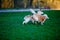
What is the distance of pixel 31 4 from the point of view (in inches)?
53.1

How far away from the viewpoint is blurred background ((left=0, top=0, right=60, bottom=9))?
131cm

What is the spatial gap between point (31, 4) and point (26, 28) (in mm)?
226

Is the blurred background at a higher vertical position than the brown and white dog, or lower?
higher

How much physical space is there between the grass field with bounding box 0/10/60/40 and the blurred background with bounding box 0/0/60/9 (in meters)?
0.06

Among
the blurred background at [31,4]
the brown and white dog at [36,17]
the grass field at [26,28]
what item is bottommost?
the grass field at [26,28]

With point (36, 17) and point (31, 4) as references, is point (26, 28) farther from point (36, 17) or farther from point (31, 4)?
point (31, 4)

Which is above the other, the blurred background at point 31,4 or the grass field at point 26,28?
the blurred background at point 31,4

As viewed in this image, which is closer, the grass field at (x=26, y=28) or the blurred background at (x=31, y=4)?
the grass field at (x=26, y=28)

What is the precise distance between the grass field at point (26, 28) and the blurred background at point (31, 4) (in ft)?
0.20

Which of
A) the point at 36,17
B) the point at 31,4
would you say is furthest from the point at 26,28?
the point at 31,4

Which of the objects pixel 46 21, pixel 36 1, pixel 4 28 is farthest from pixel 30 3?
pixel 4 28

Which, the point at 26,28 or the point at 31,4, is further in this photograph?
the point at 31,4

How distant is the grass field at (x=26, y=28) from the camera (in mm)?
1122

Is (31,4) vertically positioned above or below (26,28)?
above
